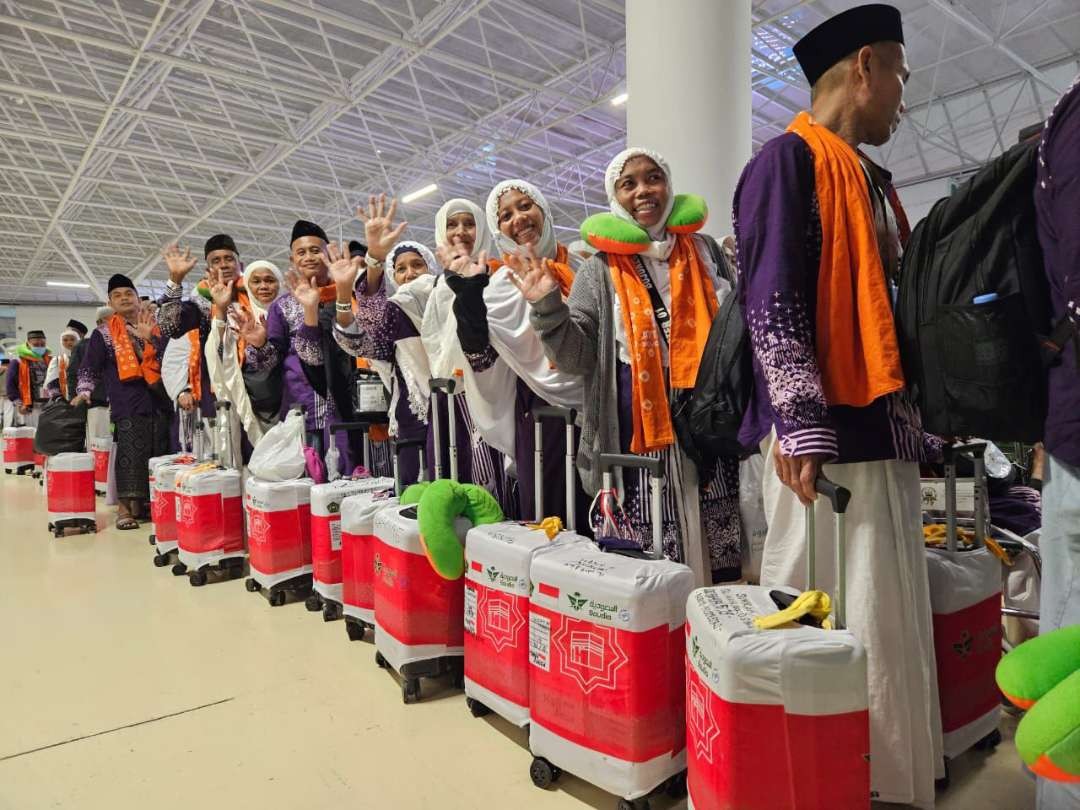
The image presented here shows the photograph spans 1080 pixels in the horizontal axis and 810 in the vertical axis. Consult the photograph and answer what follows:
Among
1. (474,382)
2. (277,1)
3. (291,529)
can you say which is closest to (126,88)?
(277,1)

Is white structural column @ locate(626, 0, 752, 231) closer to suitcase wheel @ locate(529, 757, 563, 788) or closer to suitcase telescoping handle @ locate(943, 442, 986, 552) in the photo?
suitcase telescoping handle @ locate(943, 442, 986, 552)

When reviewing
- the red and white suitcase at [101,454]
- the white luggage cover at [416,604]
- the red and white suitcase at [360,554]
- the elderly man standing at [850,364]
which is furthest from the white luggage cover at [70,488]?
the elderly man standing at [850,364]

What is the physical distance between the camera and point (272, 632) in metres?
2.71

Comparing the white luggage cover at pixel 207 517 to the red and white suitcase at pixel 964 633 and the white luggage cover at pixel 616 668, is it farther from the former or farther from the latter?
the red and white suitcase at pixel 964 633

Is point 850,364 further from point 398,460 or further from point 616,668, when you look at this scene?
point 398,460

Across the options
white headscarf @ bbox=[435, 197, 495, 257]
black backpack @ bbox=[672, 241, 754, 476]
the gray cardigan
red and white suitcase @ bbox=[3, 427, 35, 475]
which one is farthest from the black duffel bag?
black backpack @ bbox=[672, 241, 754, 476]

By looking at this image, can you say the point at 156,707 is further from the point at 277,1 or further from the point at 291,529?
the point at 277,1

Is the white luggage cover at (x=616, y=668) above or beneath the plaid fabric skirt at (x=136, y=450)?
beneath

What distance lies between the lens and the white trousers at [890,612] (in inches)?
50.7

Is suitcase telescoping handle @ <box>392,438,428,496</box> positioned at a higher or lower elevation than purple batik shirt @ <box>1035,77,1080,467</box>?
lower

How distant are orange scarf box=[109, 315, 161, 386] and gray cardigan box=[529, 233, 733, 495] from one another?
418cm

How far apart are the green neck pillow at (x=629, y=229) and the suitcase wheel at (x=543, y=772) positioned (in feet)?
4.25

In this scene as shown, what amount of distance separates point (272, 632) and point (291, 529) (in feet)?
1.70

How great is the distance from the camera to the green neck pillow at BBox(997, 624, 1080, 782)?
649 mm
